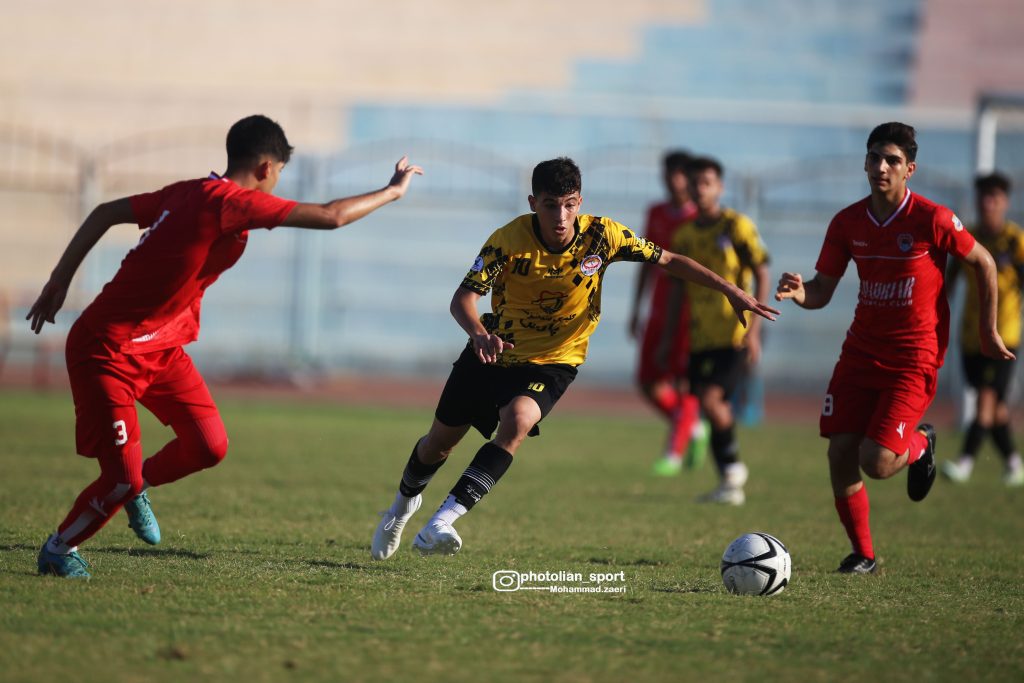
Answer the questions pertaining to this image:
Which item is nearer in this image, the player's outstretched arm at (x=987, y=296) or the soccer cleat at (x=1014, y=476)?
the player's outstretched arm at (x=987, y=296)

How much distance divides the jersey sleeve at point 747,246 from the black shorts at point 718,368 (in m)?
0.71

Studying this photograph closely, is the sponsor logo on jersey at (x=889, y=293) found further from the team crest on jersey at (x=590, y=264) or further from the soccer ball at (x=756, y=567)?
the soccer ball at (x=756, y=567)

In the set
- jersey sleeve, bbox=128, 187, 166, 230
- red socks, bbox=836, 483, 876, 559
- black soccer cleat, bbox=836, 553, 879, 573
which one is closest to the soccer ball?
black soccer cleat, bbox=836, 553, 879, 573

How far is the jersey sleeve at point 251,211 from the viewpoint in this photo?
18.5 ft

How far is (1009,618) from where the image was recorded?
5672 mm

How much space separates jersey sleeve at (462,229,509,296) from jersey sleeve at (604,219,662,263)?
21.4 inches

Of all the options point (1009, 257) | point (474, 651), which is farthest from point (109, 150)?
point (474, 651)

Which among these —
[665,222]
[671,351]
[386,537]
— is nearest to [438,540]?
[386,537]

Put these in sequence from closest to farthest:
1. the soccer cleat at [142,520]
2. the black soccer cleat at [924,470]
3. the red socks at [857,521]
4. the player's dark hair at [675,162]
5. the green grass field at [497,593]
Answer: the green grass field at [497,593]
the soccer cleat at [142,520]
the red socks at [857,521]
the black soccer cleat at [924,470]
the player's dark hair at [675,162]

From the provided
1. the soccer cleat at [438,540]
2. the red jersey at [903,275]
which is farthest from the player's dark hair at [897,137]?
the soccer cleat at [438,540]

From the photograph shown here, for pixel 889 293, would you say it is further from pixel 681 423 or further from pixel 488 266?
pixel 681 423

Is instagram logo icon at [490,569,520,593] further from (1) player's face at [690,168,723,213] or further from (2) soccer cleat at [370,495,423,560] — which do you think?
(1) player's face at [690,168,723,213]

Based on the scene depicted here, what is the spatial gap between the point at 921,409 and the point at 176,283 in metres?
3.79

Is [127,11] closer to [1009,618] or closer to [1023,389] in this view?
[1023,389]
